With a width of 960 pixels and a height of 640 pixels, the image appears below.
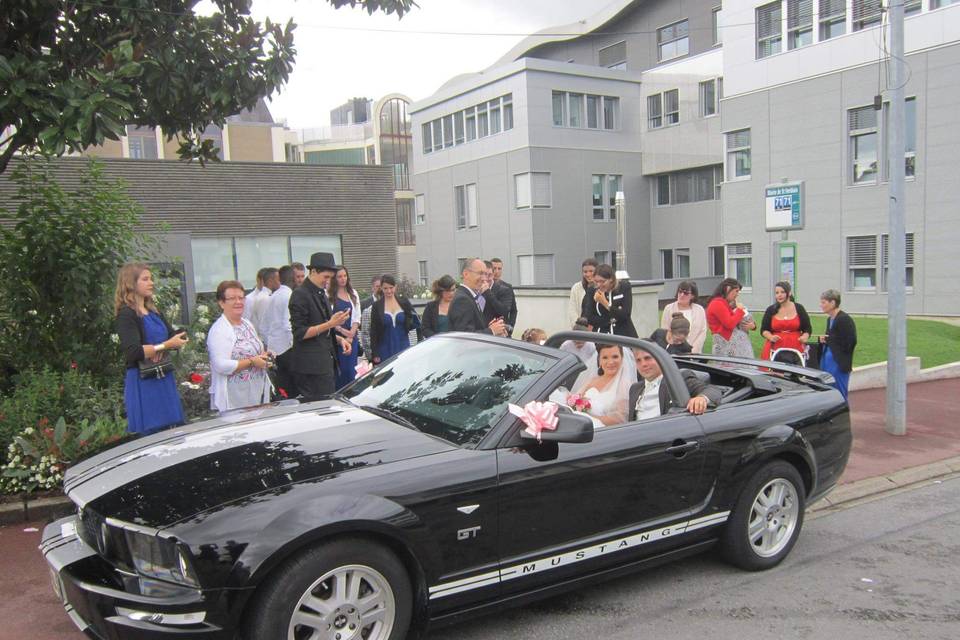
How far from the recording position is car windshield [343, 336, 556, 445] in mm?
3857

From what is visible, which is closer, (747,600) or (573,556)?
(573,556)

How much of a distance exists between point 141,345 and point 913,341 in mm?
15241

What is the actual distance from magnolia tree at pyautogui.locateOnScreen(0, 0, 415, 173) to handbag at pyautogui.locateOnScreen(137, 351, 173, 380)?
1609mm

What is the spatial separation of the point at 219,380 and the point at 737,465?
3.97m

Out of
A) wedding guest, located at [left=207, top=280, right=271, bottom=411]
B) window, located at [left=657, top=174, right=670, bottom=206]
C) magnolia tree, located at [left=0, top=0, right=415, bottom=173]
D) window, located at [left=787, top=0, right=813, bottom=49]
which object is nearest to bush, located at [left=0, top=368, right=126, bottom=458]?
wedding guest, located at [left=207, top=280, right=271, bottom=411]

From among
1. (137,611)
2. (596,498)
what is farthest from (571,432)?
(137,611)

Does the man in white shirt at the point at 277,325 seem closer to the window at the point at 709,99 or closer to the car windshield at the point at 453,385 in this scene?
the car windshield at the point at 453,385

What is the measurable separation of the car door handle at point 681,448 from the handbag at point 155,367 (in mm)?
3786

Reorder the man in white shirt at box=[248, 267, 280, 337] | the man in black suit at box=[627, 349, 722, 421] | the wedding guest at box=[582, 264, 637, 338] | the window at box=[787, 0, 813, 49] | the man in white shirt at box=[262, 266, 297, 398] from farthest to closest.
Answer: the window at box=[787, 0, 813, 49] → the wedding guest at box=[582, 264, 637, 338] → the man in white shirt at box=[248, 267, 280, 337] → the man in white shirt at box=[262, 266, 297, 398] → the man in black suit at box=[627, 349, 722, 421]

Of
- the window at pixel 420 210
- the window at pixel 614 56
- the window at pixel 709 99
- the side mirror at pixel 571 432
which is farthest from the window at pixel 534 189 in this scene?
the side mirror at pixel 571 432

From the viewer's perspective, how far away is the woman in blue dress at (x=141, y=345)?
547cm

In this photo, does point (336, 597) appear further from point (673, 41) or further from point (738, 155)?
point (673, 41)

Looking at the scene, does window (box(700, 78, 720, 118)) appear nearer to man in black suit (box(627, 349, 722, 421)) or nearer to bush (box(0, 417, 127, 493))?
man in black suit (box(627, 349, 722, 421))

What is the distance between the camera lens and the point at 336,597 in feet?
10.3
